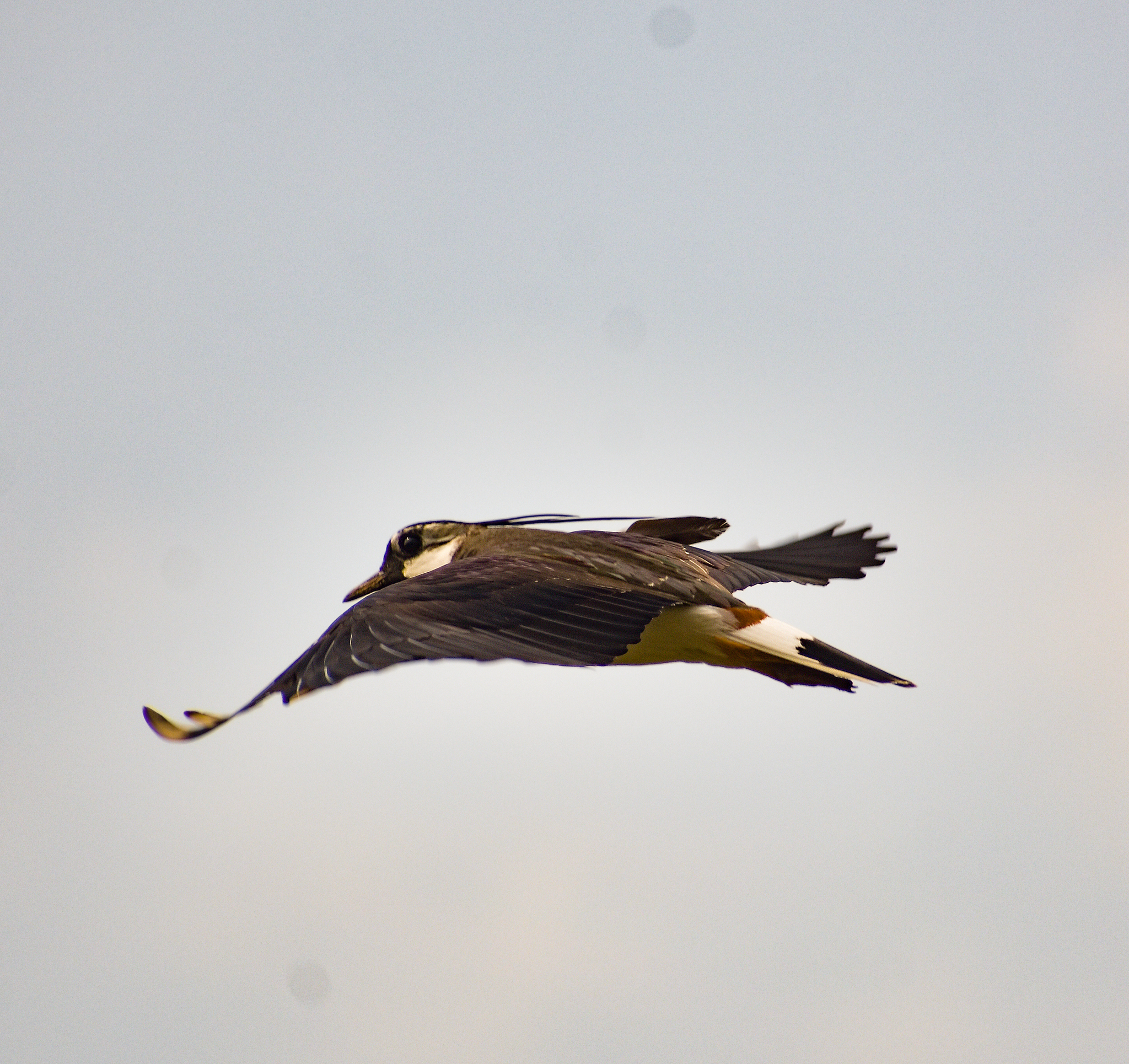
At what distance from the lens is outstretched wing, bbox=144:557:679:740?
497 cm

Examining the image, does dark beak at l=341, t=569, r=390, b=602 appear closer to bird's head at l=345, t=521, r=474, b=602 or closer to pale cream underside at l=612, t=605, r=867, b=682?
bird's head at l=345, t=521, r=474, b=602

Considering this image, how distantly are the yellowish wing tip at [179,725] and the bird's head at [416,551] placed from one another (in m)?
3.08

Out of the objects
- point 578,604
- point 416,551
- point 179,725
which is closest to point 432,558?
point 416,551

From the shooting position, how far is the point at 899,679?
257 inches

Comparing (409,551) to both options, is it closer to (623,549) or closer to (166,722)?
(623,549)

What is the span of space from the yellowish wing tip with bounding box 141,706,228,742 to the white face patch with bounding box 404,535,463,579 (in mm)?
3030

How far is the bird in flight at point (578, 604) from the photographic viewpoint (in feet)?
16.7

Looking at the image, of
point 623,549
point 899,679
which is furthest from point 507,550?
point 899,679

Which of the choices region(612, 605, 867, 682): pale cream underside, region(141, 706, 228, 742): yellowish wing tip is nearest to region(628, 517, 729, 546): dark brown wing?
region(612, 605, 867, 682): pale cream underside

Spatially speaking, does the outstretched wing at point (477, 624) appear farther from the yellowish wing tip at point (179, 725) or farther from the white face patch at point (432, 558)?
the white face patch at point (432, 558)

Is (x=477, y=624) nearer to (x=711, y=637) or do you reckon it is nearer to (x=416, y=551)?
(x=711, y=637)

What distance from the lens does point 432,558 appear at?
26.8 ft

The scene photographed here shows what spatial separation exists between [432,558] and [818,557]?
279 centimetres

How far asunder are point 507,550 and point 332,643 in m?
1.96
